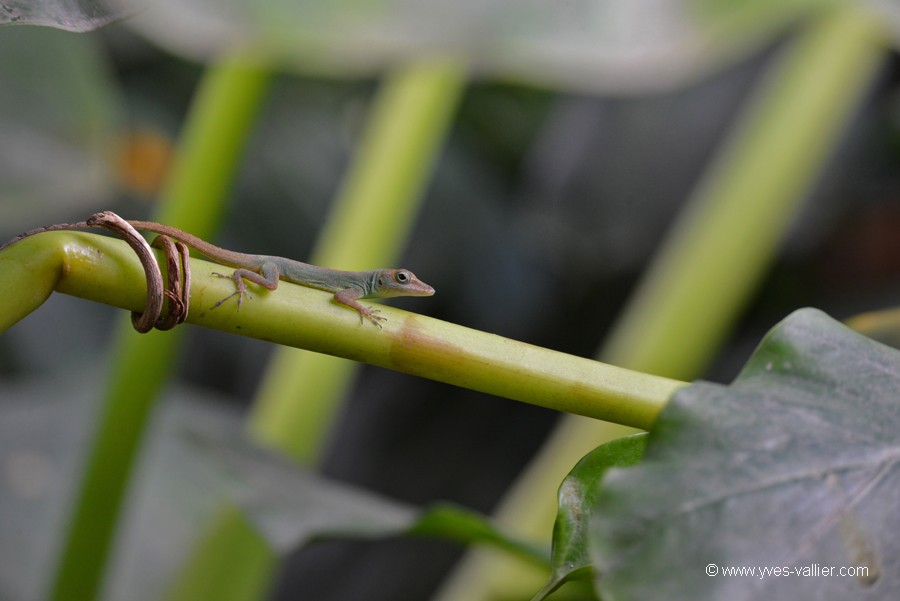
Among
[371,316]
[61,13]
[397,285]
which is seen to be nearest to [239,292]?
[371,316]

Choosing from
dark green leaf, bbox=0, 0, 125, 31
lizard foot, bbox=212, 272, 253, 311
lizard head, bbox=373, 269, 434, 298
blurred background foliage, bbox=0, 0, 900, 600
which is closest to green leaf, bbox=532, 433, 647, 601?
lizard foot, bbox=212, 272, 253, 311

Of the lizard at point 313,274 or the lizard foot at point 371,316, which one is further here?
the lizard at point 313,274

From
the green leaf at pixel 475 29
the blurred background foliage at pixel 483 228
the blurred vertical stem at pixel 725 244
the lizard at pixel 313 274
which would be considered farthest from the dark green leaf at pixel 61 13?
the blurred background foliage at pixel 483 228

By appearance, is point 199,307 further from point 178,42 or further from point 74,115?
point 74,115

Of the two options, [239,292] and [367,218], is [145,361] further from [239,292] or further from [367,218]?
[239,292]

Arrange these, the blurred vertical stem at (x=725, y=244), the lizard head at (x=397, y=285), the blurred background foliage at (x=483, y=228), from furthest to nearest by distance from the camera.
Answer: the blurred background foliage at (x=483, y=228) < the blurred vertical stem at (x=725, y=244) < the lizard head at (x=397, y=285)

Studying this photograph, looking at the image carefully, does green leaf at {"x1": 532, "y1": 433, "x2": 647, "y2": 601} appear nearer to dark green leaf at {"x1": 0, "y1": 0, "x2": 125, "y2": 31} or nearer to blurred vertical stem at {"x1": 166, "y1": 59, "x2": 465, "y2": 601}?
dark green leaf at {"x1": 0, "y1": 0, "x2": 125, "y2": 31}

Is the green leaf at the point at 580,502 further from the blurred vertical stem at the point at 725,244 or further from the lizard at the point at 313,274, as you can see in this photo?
the blurred vertical stem at the point at 725,244
